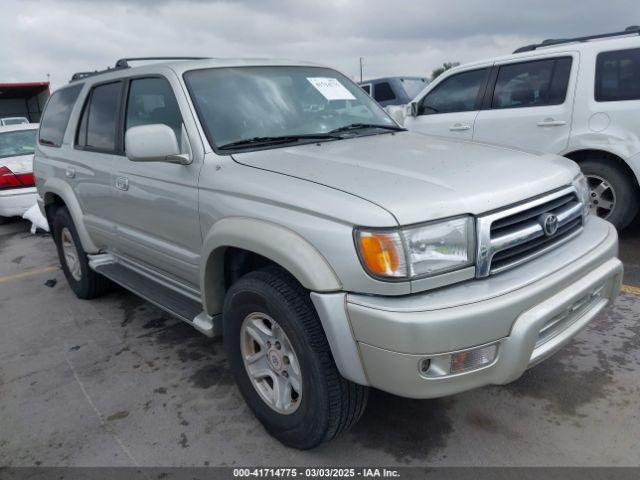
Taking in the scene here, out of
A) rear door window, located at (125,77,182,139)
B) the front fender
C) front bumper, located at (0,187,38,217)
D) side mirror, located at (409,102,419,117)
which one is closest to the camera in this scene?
the front fender

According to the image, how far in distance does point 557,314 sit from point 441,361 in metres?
0.56

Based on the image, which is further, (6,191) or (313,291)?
(6,191)

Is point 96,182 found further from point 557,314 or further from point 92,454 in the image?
point 557,314

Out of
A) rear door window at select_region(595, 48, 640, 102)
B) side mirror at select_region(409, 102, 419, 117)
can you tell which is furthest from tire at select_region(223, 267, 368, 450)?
side mirror at select_region(409, 102, 419, 117)

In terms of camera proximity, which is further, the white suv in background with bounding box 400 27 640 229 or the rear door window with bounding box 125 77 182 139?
the white suv in background with bounding box 400 27 640 229

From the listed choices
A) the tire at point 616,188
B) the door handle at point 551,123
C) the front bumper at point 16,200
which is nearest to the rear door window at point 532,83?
the door handle at point 551,123

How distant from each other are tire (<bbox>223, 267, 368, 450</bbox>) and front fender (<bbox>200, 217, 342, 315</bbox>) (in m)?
0.14

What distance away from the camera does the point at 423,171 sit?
2.29 meters

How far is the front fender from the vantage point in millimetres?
1997

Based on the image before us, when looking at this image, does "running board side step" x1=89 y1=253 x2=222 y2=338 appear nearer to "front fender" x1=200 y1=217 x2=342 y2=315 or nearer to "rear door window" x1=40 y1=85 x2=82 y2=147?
"front fender" x1=200 y1=217 x2=342 y2=315

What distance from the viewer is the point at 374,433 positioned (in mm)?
2531

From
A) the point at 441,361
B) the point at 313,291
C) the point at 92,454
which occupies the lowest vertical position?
the point at 92,454

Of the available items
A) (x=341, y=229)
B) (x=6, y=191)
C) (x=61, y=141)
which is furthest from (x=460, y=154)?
(x=6, y=191)

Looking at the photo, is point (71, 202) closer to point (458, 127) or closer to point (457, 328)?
point (457, 328)
